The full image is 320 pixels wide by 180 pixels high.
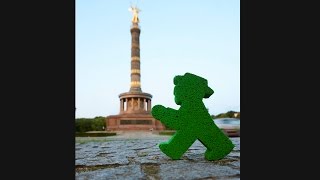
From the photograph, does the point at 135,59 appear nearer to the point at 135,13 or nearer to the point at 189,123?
the point at 135,13

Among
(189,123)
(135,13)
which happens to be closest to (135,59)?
(135,13)

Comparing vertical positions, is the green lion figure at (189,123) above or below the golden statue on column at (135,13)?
Answer: below

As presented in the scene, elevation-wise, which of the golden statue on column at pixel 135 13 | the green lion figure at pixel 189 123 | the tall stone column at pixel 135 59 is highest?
the golden statue on column at pixel 135 13

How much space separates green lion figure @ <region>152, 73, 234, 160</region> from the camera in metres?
4.92

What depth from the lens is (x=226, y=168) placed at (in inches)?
153

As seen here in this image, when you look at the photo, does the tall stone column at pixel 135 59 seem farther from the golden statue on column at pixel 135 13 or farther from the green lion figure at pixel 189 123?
the green lion figure at pixel 189 123

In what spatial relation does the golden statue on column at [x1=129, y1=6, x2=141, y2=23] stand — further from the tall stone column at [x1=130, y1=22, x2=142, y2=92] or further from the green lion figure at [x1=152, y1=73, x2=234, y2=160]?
the green lion figure at [x1=152, y1=73, x2=234, y2=160]

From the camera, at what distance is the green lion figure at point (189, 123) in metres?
4.92

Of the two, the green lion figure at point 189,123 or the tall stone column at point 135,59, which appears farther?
the tall stone column at point 135,59

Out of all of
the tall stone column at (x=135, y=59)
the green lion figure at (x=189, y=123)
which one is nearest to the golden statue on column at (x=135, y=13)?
the tall stone column at (x=135, y=59)

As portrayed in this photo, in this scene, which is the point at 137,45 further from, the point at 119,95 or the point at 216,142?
the point at 216,142

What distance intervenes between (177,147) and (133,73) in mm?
38889

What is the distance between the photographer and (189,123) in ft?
16.4
